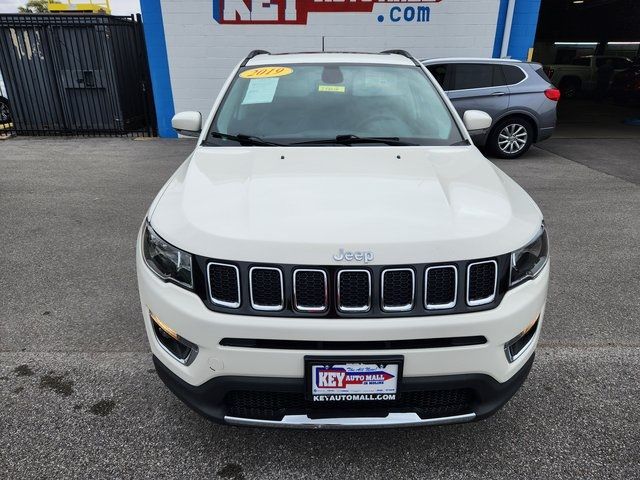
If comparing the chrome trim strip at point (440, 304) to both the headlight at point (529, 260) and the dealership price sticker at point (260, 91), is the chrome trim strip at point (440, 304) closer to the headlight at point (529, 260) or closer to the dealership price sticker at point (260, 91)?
the headlight at point (529, 260)

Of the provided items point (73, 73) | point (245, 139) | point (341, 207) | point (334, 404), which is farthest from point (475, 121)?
point (73, 73)

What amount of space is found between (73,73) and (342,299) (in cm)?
1118

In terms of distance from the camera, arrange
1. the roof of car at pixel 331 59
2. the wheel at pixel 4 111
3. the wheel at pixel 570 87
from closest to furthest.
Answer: the roof of car at pixel 331 59 → the wheel at pixel 4 111 → the wheel at pixel 570 87

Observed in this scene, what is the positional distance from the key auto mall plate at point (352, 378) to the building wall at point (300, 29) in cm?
959

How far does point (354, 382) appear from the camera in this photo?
1.85 metres

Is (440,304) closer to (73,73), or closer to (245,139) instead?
(245,139)

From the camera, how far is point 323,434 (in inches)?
93.1

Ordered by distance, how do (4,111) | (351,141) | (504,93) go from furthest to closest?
1. (4,111)
2. (504,93)
3. (351,141)

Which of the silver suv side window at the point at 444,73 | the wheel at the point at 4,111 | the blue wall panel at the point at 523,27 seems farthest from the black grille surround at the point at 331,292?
the wheel at the point at 4,111

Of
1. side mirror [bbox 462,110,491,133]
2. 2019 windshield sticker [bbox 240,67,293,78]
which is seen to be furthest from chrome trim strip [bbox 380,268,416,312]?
2019 windshield sticker [bbox 240,67,293,78]

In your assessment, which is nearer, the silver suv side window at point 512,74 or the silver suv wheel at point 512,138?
the silver suv side window at point 512,74

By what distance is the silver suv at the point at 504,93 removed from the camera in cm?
852

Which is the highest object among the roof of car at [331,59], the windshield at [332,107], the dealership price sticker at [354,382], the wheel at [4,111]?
the roof of car at [331,59]

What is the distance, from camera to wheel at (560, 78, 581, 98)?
67.8ft
